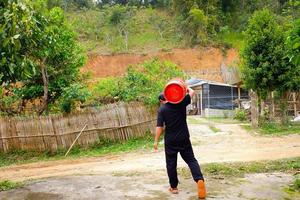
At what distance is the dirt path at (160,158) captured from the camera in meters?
9.99

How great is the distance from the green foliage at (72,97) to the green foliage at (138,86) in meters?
1.65

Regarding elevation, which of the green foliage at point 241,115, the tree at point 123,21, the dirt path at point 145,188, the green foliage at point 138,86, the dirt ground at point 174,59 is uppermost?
the tree at point 123,21

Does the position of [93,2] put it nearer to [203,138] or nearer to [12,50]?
[203,138]

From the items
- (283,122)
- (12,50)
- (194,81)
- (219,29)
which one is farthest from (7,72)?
(219,29)

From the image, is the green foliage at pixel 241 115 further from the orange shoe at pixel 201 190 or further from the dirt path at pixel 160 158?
the orange shoe at pixel 201 190

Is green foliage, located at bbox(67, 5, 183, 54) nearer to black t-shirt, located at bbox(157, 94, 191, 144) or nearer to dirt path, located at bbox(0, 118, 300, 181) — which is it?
dirt path, located at bbox(0, 118, 300, 181)

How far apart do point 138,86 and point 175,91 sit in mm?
9956

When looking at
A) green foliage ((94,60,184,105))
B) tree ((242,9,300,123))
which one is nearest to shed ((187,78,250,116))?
tree ((242,9,300,123))

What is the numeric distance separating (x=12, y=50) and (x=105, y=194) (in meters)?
2.50

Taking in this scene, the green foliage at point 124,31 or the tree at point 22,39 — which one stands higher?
the green foliage at point 124,31

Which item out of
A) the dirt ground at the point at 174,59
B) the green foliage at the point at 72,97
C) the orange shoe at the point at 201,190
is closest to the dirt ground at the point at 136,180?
the orange shoe at the point at 201,190

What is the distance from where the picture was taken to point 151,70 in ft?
57.3

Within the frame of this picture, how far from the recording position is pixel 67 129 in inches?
542

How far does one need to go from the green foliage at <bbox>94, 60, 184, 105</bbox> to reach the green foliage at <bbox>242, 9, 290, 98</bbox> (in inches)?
134
